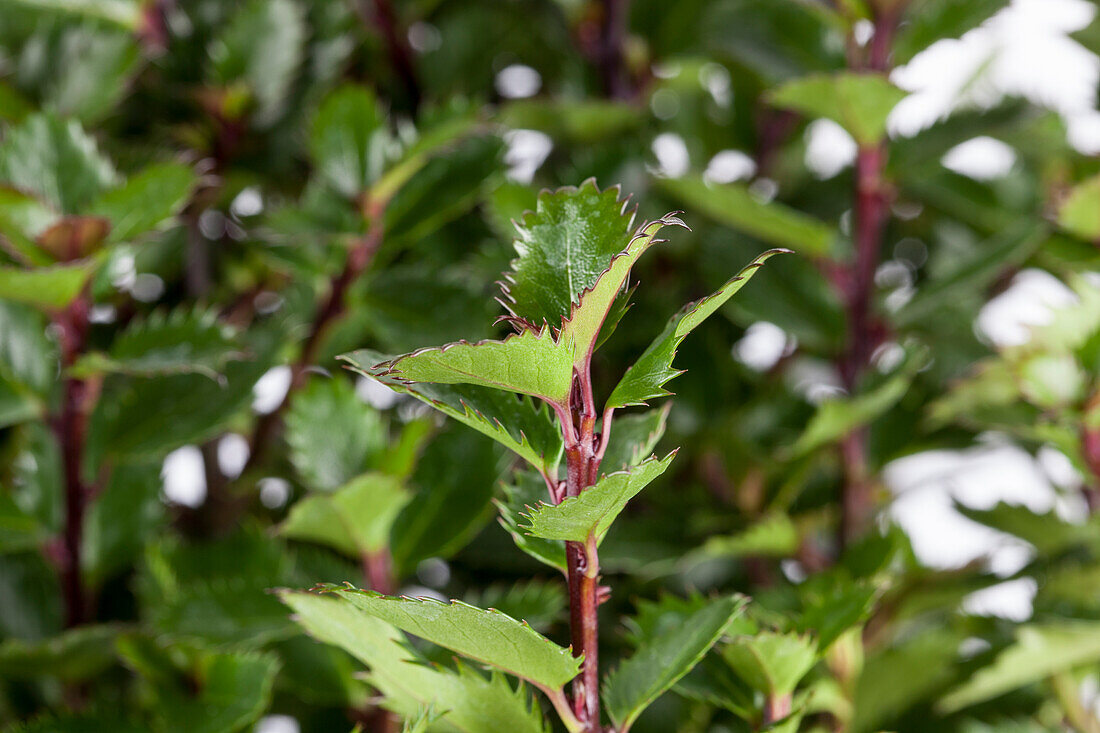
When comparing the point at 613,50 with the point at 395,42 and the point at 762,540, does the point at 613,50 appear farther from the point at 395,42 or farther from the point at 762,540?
the point at 762,540

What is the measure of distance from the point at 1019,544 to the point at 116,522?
1.27 feet

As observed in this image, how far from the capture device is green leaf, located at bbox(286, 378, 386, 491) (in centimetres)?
34

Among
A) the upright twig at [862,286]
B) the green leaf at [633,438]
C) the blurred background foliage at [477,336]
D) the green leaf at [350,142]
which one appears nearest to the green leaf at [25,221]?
the blurred background foliage at [477,336]

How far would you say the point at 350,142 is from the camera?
15.9 inches

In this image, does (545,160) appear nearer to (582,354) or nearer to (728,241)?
(728,241)

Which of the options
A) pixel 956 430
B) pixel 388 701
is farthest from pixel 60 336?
pixel 956 430

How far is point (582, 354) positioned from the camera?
0.73 ft

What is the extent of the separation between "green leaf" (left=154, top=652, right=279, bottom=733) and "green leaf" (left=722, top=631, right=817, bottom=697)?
0.49 ft

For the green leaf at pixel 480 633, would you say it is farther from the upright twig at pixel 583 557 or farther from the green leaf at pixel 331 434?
the green leaf at pixel 331 434

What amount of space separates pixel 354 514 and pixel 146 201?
0.13m

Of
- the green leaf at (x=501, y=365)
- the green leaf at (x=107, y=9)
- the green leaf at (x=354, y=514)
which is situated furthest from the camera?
the green leaf at (x=107, y=9)

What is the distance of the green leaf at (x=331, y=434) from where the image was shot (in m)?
0.34

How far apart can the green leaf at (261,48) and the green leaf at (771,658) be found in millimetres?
320

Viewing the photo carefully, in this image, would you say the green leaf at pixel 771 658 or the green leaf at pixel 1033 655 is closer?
the green leaf at pixel 771 658
